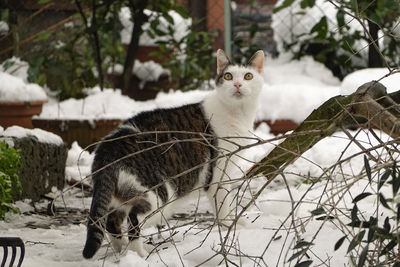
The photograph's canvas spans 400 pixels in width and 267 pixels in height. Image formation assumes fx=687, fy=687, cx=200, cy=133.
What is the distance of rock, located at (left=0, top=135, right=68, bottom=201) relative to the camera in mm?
4016

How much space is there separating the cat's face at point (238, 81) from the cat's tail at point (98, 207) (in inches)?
39.2

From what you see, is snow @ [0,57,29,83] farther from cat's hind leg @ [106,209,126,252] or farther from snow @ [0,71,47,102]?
cat's hind leg @ [106,209,126,252]

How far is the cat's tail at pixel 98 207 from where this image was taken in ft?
8.80

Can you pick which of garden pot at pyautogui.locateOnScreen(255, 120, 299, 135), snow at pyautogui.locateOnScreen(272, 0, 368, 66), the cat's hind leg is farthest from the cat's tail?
snow at pyautogui.locateOnScreen(272, 0, 368, 66)

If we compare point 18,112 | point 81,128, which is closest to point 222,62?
point 18,112

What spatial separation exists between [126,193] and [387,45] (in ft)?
17.0

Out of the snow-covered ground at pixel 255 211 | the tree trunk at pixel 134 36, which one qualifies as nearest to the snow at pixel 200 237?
the snow-covered ground at pixel 255 211

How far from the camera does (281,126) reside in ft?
19.4

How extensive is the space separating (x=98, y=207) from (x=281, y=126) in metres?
3.31

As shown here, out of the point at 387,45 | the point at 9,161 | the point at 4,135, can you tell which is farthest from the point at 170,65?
the point at 9,161

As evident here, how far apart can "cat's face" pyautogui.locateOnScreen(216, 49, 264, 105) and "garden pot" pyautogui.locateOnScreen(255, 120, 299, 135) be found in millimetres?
2138

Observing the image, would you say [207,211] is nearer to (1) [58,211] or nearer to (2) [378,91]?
(1) [58,211]

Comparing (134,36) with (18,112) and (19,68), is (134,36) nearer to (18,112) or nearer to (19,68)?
(19,68)

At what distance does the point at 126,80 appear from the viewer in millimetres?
6531
